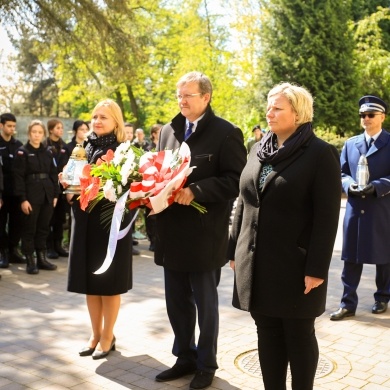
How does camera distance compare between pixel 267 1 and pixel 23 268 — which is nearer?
pixel 23 268

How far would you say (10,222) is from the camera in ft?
30.4

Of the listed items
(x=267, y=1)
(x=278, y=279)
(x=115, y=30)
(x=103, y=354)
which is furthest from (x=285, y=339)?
(x=267, y=1)

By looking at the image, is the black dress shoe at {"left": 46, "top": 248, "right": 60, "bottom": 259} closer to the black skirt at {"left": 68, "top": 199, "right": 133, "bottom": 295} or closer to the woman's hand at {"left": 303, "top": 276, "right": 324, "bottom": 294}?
the black skirt at {"left": 68, "top": 199, "right": 133, "bottom": 295}

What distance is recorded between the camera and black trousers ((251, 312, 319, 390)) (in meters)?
3.61

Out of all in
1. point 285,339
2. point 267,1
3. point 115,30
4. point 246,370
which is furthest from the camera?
point 267,1

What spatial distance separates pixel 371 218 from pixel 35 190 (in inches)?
188

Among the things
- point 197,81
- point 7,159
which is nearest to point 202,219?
point 197,81

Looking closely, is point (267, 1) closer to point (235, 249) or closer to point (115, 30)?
point (115, 30)

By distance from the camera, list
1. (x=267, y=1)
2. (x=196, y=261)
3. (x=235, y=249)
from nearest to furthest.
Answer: (x=235, y=249) < (x=196, y=261) < (x=267, y=1)

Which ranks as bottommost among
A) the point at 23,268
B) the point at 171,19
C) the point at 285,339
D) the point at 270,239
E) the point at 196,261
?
the point at 23,268

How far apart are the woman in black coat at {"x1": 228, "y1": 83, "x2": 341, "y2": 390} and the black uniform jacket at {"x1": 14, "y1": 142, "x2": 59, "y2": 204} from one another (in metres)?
5.61

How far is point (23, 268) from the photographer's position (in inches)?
351

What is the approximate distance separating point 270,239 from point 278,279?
238 millimetres

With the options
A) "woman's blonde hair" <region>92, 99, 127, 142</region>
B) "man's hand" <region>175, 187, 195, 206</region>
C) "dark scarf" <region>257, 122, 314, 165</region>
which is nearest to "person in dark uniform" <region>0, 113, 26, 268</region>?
"woman's blonde hair" <region>92, 99, 127, 142</region>
